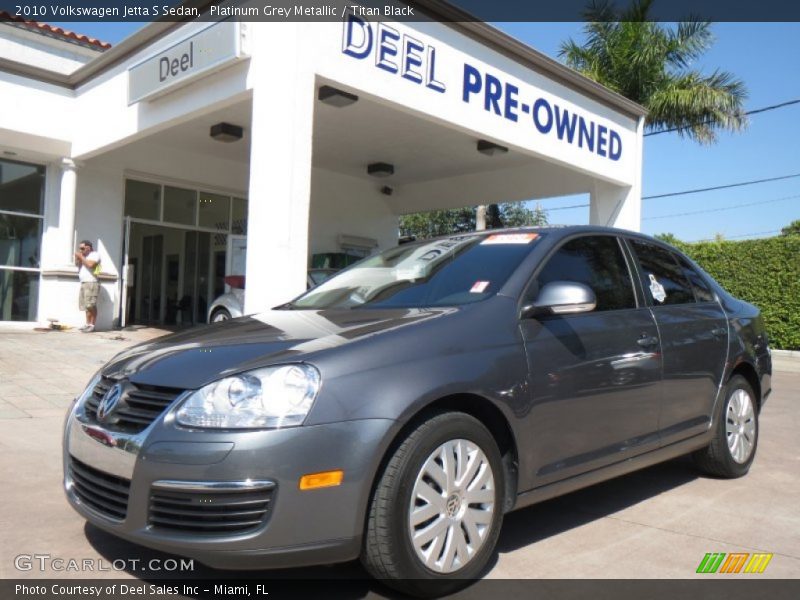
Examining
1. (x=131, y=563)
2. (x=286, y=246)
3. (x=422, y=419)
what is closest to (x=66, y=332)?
(x=286, y=246)

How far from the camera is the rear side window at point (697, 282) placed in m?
4.79

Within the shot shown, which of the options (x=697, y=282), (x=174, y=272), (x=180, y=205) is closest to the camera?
(x=697, y=282)

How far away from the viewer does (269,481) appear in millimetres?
2486

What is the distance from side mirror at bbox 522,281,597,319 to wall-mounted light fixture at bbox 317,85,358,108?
6.82 m

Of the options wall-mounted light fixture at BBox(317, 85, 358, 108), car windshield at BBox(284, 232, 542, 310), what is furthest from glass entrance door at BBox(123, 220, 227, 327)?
car windshield at BBox(284, 232, 542, 310)

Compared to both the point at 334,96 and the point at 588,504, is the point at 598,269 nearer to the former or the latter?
the point at 588,504

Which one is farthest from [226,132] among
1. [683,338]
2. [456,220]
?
[456,220]

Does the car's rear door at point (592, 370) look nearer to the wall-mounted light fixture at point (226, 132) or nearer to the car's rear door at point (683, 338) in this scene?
the car's rear door at point (683, 338)

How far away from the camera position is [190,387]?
8.74ft

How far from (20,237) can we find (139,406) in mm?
11526

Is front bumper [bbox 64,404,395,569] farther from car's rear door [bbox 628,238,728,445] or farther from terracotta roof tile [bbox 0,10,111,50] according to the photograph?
terracotta roof tile [bbox 0,10,111,50]

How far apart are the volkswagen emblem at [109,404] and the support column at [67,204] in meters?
10.7

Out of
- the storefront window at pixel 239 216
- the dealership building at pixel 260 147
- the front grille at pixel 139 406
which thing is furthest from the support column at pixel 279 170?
the storefront window at pixel 239 216

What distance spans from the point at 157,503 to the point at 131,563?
75cm
